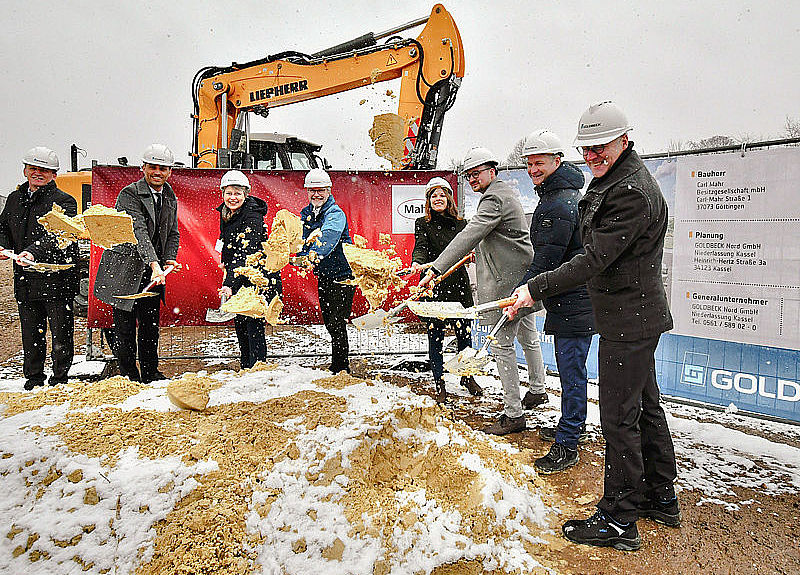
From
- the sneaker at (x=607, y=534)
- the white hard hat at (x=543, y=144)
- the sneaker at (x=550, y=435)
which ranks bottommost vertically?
the sneaker at (x=607, y=534)

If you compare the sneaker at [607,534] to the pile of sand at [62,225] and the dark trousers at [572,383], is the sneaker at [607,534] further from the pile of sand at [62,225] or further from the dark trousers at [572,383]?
the pile of sand at [62,225]

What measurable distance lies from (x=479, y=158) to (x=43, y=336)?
4200 millimetres

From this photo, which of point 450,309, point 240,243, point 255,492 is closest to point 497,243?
point 450,309

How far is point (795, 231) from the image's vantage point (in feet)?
12.4

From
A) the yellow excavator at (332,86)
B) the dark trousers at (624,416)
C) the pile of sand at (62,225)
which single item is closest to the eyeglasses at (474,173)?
the dark trousers at (624,416)

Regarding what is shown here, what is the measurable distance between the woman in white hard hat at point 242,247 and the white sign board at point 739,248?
11.5ft

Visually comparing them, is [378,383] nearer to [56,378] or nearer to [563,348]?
[563,348]

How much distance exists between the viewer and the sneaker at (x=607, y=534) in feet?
8.61

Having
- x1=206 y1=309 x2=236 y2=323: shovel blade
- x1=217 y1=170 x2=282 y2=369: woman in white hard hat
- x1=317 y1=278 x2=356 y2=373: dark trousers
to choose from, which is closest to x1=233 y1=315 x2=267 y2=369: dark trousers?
x1=217 y1=170 x2=282 y2=369: woman in white hard hat

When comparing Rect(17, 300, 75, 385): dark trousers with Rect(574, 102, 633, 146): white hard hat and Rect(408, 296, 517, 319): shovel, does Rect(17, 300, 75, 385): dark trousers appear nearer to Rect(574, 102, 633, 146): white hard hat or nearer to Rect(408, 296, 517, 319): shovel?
Rect(408, 296, 517, 319): shovel

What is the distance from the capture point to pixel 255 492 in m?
2.29

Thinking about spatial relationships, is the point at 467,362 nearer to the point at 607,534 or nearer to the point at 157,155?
the point at 607,534

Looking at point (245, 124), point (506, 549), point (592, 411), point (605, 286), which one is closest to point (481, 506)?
point (506, 549)

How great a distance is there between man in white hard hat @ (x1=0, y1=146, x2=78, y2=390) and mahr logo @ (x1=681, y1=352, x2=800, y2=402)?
5.43 m
